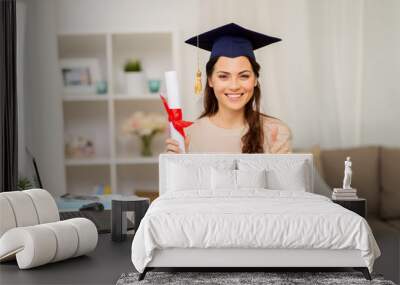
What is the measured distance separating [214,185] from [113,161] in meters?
1.70

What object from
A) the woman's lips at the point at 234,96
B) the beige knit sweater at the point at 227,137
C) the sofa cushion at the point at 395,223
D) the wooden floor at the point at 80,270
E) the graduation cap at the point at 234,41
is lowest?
the wooden floor at the point at 80,270

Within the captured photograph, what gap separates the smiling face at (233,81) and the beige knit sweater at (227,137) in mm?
184

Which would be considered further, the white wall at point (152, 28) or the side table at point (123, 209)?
the white wall at point (152, 28)

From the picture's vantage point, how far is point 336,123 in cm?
630

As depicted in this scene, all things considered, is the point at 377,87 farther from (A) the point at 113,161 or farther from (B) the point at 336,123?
(A) the point at 113,161

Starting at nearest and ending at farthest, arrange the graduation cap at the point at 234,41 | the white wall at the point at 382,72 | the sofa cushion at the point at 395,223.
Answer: the graduation cap at the point at 234,41 < the sofa cushion at the point at 395,223 < the white wall at the point at 382,72

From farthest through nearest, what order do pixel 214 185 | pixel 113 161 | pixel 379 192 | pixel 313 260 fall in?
pixel 113 161
pixel 379 192
pixel 214 185
pixel 313 260

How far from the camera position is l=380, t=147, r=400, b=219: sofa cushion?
573 cm

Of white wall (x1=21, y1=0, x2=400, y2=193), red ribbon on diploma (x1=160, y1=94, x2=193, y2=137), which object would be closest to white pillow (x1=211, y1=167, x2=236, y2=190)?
red ribbon on diploma (x1=160, y1=94, x2=193, y2=137)

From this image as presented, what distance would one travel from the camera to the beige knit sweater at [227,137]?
5.36 meters

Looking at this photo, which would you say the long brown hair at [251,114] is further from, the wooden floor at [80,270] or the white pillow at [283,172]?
the wooden floor at [80,270]

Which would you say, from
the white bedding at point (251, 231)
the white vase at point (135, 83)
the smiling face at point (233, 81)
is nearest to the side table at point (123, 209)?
the smiling face at point (233, 81)

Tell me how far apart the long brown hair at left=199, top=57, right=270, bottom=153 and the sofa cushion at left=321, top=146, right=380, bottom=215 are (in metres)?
0.79

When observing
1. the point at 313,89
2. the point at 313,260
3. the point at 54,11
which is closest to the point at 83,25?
the point at 54,11
